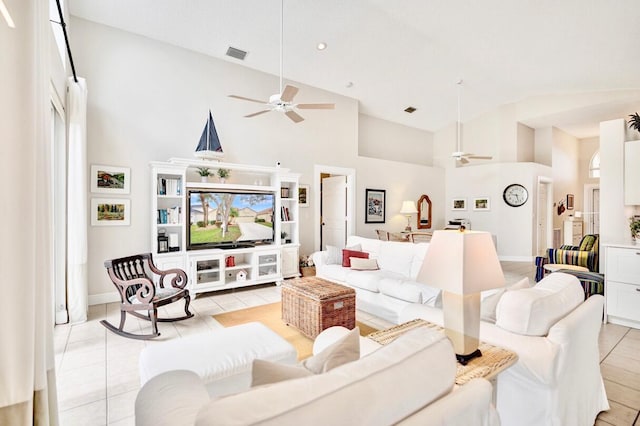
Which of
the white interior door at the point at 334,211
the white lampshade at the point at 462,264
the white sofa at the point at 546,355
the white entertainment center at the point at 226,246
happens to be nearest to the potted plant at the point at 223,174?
the white entertainment center at the point at 226,246

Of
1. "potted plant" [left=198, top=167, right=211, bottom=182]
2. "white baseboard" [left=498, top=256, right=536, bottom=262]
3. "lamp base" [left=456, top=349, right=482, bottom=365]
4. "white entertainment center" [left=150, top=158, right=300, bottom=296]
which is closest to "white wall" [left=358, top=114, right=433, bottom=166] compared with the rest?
"white entertainment center" [left=150, top=158, right=300, bottom=296]

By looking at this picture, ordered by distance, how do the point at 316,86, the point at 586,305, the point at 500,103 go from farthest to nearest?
1. the point at 500,103
2. the point at 316,86
3. the point at 586,305

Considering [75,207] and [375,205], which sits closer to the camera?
[75,207]

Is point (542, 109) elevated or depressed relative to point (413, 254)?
elevated

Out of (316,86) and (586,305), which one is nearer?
(586,305)

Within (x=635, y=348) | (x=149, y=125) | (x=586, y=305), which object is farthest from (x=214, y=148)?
(x=635, y=348)

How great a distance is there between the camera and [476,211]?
865 centimetres

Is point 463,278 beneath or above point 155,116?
beneath

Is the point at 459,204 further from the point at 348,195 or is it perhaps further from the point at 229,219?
the point at 229,219

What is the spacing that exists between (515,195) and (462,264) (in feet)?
25.8

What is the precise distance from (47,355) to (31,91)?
3.09 feet

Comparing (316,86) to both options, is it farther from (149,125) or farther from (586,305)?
(586,305)

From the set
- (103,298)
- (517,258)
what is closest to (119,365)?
(103,298)

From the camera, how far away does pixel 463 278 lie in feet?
4.77
